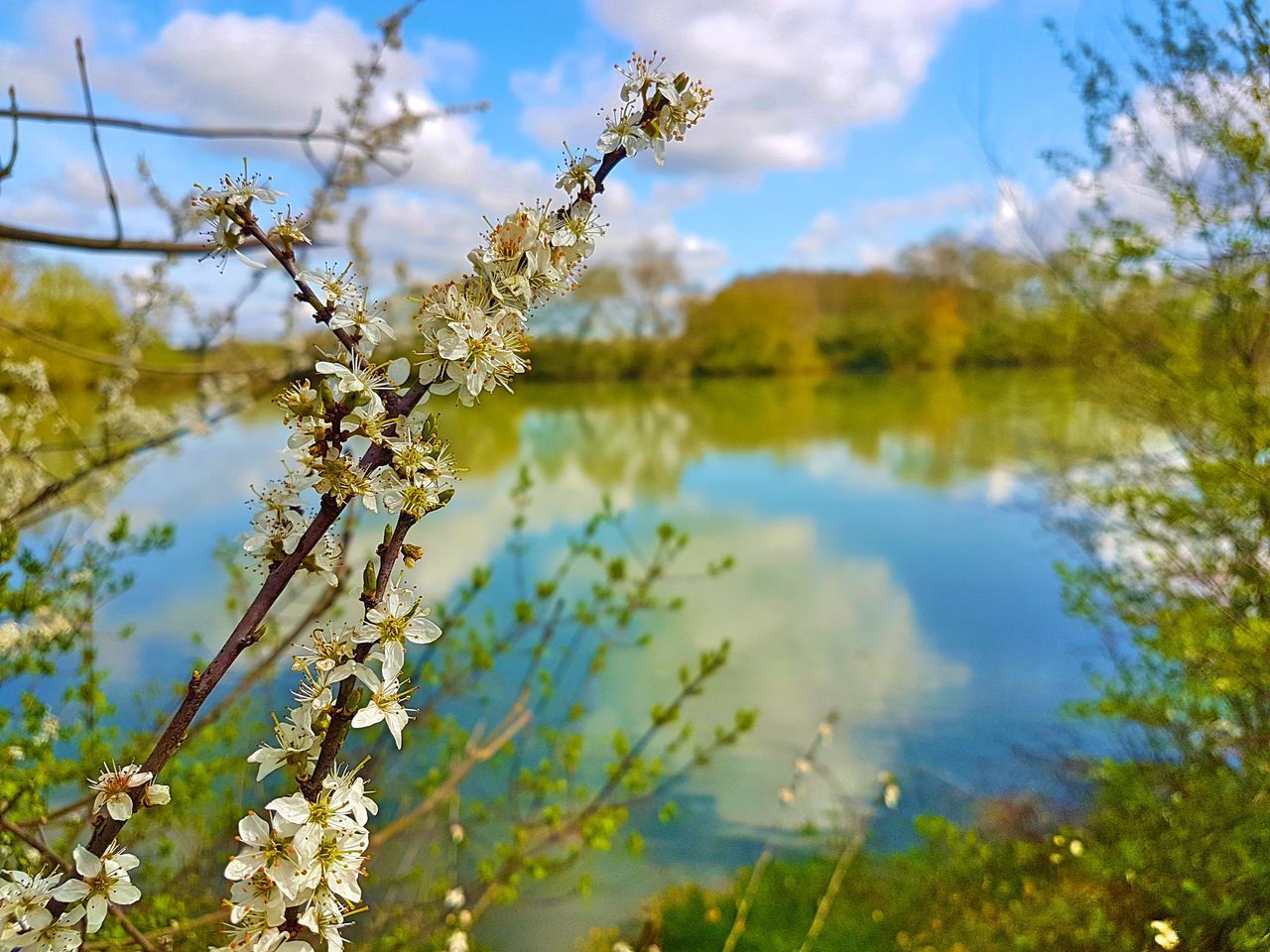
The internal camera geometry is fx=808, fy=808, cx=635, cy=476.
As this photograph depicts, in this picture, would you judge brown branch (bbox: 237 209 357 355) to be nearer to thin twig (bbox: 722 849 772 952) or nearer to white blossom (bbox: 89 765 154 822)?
white blossom (bbox: 89 765 154 822)

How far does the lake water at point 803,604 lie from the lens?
2.93 meters

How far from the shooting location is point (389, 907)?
2.05 metres

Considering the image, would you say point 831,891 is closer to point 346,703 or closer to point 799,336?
point 346,703

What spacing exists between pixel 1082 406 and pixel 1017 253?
1176 millimetres

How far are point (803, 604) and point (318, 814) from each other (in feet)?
14.0

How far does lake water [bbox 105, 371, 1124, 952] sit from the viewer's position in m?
2.93

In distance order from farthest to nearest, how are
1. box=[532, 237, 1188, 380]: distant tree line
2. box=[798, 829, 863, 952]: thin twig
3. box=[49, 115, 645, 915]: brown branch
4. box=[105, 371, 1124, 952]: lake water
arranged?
1. box=[532, 237, 1188, 380]: distant tree line
2. box=[105, 371, 1124, 952]: lake water
3. box=[798, 829, 863, 952]: thin twig
4. box=[49, 115, 645, 915]: brown branch

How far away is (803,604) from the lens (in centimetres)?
457

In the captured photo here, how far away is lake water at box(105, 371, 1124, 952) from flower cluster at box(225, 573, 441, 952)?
6.60 feet

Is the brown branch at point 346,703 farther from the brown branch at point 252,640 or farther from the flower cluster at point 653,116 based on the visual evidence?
the flower cluster at point 653,116

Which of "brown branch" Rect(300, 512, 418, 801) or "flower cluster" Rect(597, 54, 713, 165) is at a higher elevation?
"flower cluster" Rect(597, 54, 713, 165)

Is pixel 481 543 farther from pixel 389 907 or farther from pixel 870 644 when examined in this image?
pixel 389 907

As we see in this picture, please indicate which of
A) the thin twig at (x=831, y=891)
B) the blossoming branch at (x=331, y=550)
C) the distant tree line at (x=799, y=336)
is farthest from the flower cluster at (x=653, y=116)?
the distant tree line at (x=799, y=336)

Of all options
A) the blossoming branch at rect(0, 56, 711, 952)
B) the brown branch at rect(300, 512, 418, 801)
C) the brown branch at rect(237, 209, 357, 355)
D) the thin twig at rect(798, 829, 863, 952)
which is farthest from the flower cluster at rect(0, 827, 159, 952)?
the thin twig at rect(798, 829, 863, 952)
